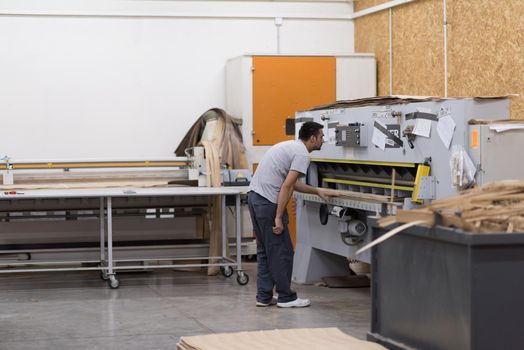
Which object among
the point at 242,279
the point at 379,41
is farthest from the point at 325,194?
the point at 379,41

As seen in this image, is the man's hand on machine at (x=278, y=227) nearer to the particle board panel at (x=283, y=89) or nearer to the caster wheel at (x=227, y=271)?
Result: the caster wheel at (x=227, y=271)

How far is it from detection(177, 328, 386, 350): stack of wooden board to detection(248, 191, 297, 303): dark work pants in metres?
2.53

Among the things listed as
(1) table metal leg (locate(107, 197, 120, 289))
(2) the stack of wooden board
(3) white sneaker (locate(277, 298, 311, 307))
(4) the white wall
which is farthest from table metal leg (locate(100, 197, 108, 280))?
(2) the stack of wooden board

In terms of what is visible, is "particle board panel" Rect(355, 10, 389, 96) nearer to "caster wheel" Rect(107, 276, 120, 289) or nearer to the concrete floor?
the concrete floor

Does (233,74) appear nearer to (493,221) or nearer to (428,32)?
(428,32)

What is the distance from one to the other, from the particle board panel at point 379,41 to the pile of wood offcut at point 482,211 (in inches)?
239

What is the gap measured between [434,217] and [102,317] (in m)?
3.68

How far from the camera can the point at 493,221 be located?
3025mm

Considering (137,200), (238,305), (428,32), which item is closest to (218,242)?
(137,200)

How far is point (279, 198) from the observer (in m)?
6.30

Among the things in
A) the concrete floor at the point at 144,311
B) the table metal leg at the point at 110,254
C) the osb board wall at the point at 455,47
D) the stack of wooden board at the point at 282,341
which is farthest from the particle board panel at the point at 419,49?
the stack of wooden board at the point at 282,341

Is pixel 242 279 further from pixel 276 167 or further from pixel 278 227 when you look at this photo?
pixel 276 167

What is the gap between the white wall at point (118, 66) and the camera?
9.24m

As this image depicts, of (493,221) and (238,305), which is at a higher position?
(493,221)
